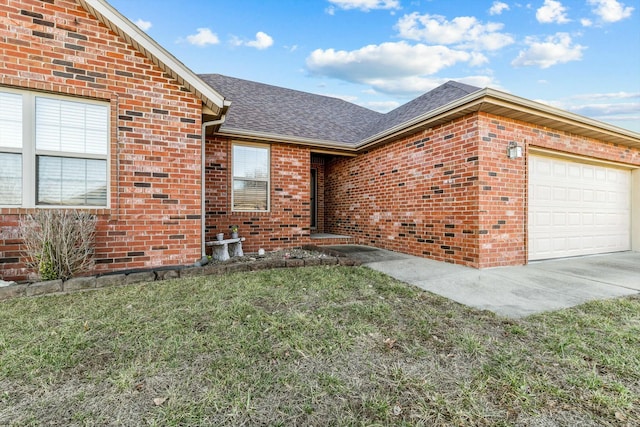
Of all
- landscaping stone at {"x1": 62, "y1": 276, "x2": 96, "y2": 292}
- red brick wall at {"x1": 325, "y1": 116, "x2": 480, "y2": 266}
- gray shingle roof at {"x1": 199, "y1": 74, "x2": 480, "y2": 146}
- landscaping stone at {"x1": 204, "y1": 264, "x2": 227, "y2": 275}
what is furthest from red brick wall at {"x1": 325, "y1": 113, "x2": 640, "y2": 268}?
landscaping stone at {"x1": 62, "y1": 276, "x2": 96, "y2": 292}

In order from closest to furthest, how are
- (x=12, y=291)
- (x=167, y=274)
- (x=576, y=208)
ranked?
1. (x=12, y=291)
2. (x=167, y=274)
3. (x=576, y=208)

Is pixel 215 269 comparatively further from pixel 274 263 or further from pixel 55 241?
pixel 55 241

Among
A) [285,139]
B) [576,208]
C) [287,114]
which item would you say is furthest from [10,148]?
[576,208]

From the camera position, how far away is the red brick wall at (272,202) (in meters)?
6.94

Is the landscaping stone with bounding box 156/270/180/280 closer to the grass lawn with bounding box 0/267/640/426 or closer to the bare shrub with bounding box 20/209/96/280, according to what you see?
the grass lawn with bounding box 0/267/640/426

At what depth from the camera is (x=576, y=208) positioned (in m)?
6.78

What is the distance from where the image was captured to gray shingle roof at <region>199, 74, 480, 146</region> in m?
7.25

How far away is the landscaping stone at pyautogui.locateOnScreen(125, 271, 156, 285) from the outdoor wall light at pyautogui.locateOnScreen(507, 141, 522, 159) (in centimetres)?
676

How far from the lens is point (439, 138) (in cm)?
604

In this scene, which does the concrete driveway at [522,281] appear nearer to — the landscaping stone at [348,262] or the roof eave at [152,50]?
the landscaping stone at [348,262]

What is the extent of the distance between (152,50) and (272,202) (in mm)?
4112

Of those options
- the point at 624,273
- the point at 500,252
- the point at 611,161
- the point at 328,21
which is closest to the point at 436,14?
the point at 328,21

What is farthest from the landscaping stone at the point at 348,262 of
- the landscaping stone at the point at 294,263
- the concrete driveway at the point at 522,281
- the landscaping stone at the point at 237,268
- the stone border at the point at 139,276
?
the landscaping stone at the point at 237,268

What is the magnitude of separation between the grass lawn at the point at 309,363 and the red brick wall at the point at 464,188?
2.14m
